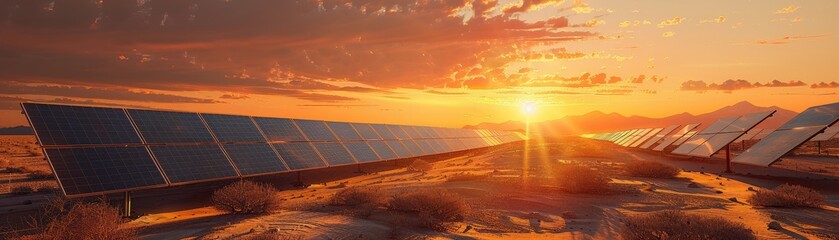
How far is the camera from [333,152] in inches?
899

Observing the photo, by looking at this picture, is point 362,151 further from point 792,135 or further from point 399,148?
point 792,135

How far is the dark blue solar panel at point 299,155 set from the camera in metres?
19.0

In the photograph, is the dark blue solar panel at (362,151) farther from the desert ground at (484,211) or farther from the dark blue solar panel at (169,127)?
the dark blue solar panel at (169,127)

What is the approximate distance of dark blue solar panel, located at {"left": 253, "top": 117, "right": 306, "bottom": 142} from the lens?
21.0 meters

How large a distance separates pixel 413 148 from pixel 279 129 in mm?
13099

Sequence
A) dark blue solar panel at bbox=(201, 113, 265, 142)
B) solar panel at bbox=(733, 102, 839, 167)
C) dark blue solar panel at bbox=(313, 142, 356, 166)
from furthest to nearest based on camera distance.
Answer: dark blue solar panel at bbox=(313, 142, 356, 166) < solar panel at bbox=(733, 102, 839, 167) < dark blue solar panel at bbox=(201, 113, 265, 142)

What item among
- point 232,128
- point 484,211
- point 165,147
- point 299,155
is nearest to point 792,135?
point 484,211

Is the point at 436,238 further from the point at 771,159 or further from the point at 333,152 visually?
the point at 771,159

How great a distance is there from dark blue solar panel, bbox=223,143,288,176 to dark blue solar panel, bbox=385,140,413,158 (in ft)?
38.4

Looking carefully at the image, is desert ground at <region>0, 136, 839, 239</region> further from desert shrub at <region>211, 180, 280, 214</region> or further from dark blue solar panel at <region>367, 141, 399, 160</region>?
dark blue solar panel at <region>367, 141, 399, 160</region>

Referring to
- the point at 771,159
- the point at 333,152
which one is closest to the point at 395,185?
the point at 333,152

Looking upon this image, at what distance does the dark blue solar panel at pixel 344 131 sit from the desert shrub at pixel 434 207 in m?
14.2

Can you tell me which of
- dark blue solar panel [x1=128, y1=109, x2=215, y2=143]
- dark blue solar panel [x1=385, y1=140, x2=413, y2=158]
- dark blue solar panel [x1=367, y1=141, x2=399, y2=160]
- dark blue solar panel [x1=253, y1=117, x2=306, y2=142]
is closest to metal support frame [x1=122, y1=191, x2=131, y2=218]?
dark blue solar panel [x1=128, y1=109, x2=215, y2=143]

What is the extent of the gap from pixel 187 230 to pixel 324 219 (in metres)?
3.02
